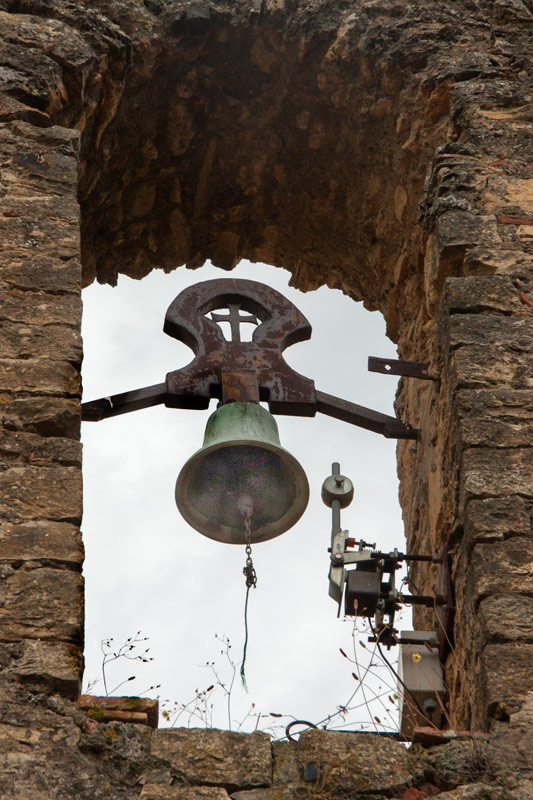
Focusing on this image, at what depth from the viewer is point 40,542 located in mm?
4082

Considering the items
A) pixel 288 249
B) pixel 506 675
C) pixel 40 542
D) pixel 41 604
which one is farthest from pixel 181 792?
pixel 288 249

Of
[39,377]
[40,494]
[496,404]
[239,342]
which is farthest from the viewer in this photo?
[239,342]

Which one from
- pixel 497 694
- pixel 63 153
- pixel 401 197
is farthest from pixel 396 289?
pixel 497 694

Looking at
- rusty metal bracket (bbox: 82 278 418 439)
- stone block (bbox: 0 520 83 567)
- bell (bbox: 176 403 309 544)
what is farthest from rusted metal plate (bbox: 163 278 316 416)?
stone block (bbox: 0 520 83 567)

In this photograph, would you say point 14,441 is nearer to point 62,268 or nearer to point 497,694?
point 62,268

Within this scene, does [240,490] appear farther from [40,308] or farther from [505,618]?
[505,618]

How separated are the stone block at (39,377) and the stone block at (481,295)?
1.51 m

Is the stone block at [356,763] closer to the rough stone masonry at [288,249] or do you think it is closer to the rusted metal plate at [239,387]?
the rough stone masonry at [288,249]

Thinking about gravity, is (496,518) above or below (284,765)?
above

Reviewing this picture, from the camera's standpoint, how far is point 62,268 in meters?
4.97

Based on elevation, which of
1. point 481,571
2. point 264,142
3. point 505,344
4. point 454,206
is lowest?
point 481,571

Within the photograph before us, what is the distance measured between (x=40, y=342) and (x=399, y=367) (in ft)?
5.15

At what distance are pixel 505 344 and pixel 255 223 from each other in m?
2.40

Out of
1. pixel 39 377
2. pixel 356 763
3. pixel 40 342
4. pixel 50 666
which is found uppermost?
pixel 40 342
